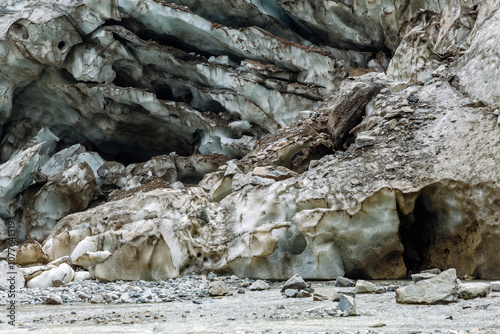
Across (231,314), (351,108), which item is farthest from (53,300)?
(351,108)

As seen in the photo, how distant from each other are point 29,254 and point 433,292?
8356mm

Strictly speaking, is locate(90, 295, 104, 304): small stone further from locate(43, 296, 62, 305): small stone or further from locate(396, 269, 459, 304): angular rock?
locate(396, 269, 459, 304): angular rock

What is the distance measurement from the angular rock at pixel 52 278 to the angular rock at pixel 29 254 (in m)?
1.57

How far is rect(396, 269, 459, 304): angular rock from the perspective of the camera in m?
4.64

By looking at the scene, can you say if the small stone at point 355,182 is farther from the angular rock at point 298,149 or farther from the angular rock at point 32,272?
the angular rock at point 32,272

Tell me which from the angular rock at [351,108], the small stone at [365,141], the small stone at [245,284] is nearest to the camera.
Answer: the small stone at [245,284]

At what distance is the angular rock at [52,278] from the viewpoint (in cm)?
821

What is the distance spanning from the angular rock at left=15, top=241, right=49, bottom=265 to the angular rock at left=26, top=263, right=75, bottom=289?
1.57 m

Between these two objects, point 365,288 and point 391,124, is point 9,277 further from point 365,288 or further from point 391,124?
point 391,124

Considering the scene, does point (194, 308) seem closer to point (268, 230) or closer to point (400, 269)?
point (268, 230)

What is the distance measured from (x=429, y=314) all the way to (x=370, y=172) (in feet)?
15.1

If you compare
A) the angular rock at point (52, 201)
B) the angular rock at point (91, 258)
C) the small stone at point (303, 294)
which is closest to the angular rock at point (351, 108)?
the angular rock at point (91, 258)

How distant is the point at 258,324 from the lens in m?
4.06

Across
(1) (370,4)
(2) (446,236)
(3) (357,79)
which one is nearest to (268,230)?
(2) (446,236)
